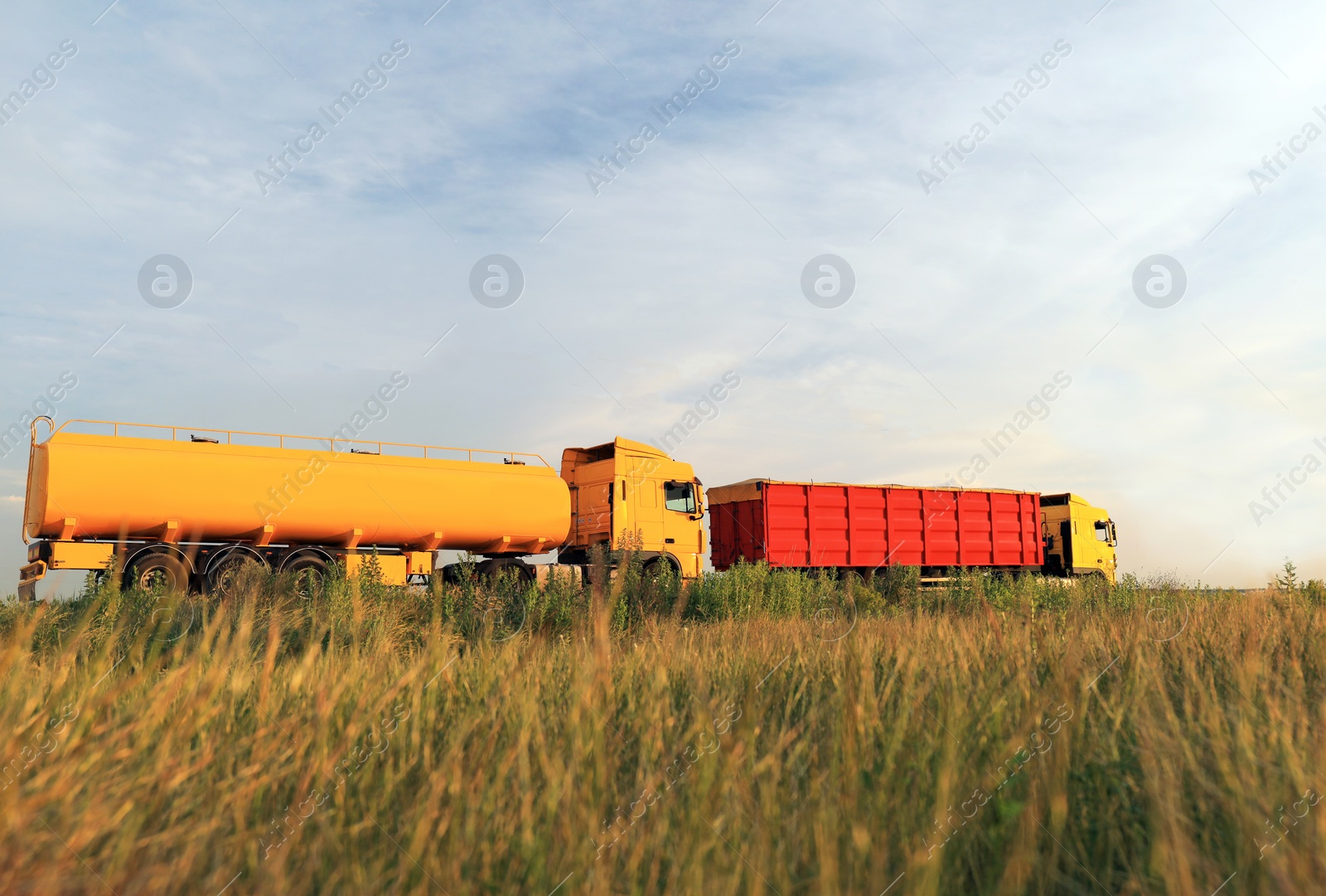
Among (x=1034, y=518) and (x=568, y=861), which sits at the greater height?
(x=1034, y=518)

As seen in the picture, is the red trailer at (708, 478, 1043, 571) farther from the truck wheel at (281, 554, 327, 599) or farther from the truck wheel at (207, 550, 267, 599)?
the truck wheel at (207, 550, 267, 599)

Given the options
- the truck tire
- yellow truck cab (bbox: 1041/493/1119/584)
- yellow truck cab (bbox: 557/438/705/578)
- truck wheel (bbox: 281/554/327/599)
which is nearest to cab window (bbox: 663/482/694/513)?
yellow truck cab (bbox: 557/438/705/578)

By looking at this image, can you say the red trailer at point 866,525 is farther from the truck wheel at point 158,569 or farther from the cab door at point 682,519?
the truck wheel at point 158,569

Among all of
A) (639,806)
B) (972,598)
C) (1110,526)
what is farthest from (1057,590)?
(639,806)

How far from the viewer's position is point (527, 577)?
18844 mm

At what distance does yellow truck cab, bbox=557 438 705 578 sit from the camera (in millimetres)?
19062

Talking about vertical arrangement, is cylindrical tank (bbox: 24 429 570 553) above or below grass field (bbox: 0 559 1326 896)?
above

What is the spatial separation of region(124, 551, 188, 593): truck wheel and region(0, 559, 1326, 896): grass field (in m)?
11.0

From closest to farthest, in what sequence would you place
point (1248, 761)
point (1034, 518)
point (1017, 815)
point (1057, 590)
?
point (1017, 815) → point (1248, 761) → point (1057, 590) → point (1034, 518)

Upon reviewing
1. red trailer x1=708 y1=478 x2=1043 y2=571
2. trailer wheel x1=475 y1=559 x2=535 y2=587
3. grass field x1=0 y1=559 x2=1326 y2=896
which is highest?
red trailer x1=708 y1=478 x2=1043 y2=571

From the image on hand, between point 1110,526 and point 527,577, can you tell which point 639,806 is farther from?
point 1110,526

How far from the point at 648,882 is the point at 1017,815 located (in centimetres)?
147

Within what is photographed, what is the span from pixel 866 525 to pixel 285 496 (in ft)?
43.7

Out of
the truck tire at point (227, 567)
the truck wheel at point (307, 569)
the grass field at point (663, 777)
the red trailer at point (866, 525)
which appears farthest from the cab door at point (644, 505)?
the grass field at point (663, 777)
